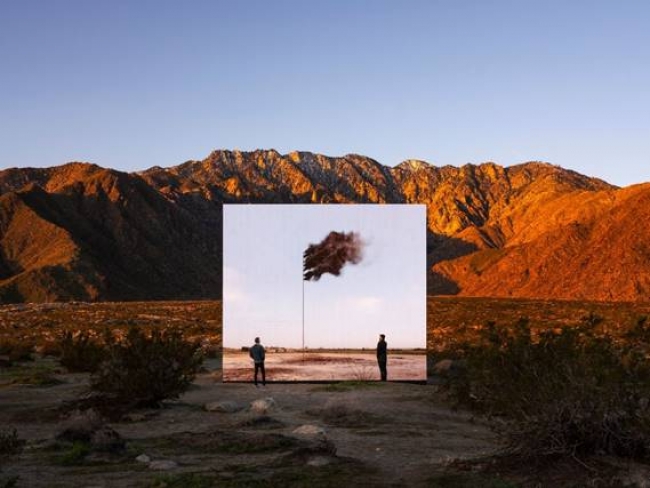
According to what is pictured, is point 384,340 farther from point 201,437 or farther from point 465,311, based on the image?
point 465,311

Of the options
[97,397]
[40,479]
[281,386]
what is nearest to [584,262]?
[281,386]

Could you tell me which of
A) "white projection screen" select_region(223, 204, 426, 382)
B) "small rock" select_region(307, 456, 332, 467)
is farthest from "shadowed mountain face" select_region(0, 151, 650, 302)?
"small rock" select_region(307, 456, 332, 467)

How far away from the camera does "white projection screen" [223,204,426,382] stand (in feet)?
74.8

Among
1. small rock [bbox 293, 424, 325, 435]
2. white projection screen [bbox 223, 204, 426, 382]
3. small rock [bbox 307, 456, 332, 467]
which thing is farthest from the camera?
white projection screen [bbox 223, 204, 426, 382]

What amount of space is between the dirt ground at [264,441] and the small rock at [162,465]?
35mm

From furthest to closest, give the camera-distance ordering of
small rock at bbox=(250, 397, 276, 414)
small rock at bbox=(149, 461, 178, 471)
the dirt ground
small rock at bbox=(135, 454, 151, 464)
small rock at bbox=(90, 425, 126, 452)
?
1. small rock at bbox=(250, 397, 276, 414)
2. small rock at bbox=(90, 425, 126, 452)
3. small rock at bbox=(135, 454, 151, 464)
4. small rock at bbox=(149, 461, 178, 471)
5. the dirt ground

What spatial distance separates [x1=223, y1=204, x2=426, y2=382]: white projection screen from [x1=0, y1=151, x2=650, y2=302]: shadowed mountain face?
2787 inches

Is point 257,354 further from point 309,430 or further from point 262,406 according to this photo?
point 309,430

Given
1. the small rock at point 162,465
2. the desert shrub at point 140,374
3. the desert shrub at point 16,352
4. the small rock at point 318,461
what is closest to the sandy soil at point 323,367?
the desert shrub at point 140,374

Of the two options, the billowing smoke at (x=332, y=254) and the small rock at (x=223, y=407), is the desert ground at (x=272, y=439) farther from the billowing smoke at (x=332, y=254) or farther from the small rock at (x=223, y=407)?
the billowing smoke at (x=332, y=254)

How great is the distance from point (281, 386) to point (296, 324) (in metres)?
2.24

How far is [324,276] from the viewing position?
23.2 meters

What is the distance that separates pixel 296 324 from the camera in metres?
22.9

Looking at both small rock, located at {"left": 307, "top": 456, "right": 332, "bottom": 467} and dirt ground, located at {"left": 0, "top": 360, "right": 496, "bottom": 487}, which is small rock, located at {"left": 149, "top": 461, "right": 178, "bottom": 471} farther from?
small rock, located at {"left": 307, "top": 456, "right": 332, "bottom": 467}
